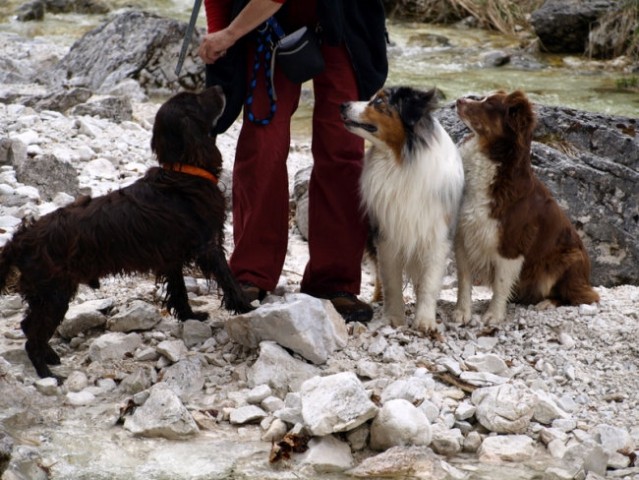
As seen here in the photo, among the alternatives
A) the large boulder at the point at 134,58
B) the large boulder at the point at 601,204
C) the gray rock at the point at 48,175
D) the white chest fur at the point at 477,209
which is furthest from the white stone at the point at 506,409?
the large boulder at the point at 134,58

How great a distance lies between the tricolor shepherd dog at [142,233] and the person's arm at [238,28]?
0.23 metres

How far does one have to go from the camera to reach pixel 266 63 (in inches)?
189

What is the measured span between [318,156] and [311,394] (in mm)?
1624

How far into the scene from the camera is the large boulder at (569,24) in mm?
15680

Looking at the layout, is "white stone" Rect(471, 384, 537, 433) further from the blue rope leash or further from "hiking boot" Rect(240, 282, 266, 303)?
the blue rope leash

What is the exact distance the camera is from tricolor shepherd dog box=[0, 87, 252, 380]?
4.25 meters

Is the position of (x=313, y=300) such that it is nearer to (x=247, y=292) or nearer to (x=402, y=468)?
(x=247, y=292)

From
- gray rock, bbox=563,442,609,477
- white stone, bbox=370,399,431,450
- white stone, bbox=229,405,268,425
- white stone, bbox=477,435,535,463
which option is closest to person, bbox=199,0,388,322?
white stone, bbox=229,405,268,425

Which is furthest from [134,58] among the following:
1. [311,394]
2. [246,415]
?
[311,394]

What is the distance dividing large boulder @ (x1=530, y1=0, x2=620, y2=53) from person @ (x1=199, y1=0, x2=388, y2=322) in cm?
1166

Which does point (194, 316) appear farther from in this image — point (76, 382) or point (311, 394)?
point (311, 394)

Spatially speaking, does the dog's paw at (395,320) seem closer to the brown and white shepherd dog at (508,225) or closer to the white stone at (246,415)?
the brown and white shepherd dog at (508,225)

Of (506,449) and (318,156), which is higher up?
(318,156)

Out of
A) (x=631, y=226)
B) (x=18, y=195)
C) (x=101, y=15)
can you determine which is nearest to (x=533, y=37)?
(x=101, y=15)
